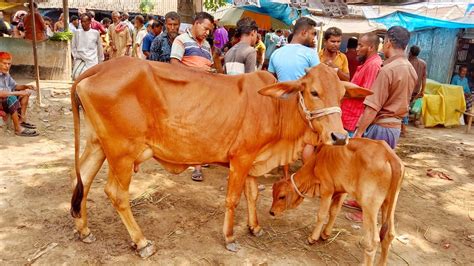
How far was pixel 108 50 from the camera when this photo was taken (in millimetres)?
12734

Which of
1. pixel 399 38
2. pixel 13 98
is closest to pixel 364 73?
pixel 399 38

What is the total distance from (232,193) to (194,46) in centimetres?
213

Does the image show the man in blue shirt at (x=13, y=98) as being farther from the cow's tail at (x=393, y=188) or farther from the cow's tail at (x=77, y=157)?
the cow's tail at (x=393, y=188)

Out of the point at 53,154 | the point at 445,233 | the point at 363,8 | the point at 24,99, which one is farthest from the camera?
the point at 363,8

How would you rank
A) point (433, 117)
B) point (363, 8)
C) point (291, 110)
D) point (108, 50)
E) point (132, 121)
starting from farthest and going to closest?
point (108, 50)
point (363, 8)
point (433, 117)
point (291, 110)
point (132, 121)

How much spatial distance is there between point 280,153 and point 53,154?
12.4 feet

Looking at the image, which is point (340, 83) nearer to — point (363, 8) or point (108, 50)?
point (363, 8)

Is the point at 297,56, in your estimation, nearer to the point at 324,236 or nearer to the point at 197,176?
the point at 324,236

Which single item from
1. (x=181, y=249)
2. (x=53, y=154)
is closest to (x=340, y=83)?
Result: (x=181, y=249)

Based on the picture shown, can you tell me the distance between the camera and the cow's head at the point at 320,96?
299cm

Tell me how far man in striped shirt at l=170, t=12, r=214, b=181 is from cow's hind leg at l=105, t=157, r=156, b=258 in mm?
1787

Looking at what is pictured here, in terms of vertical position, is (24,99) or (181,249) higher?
(24,99)

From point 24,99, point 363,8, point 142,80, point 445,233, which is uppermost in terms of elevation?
point 363,8

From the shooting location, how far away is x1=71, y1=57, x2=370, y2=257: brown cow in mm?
3061
